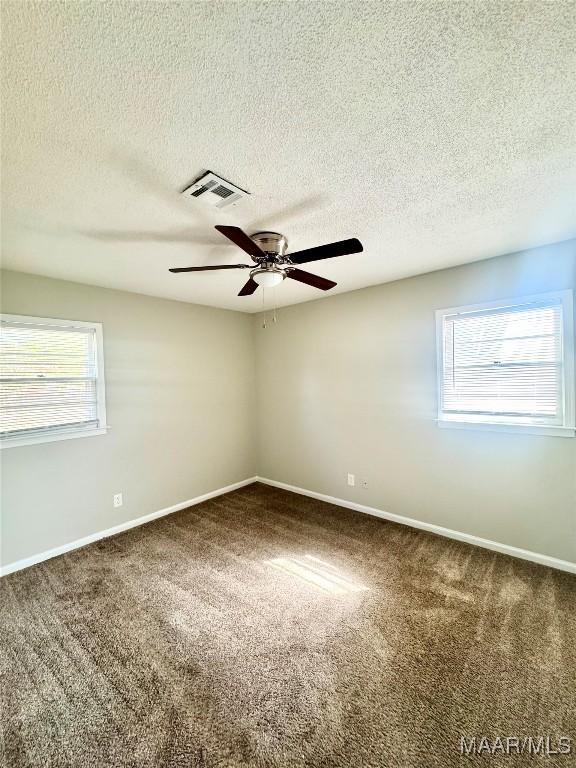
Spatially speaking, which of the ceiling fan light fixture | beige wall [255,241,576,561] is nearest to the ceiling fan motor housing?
the ceiling fan light fixture

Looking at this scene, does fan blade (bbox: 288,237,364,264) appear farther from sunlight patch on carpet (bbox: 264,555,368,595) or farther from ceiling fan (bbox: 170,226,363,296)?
sunlight patch on carpet (bbox: 264,555,368,595)

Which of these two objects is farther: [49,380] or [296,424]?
[296,424]

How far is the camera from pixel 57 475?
2896 millimetres

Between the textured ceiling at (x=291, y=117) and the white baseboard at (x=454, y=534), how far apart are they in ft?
8.26

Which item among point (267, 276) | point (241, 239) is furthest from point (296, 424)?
point (241, 239)

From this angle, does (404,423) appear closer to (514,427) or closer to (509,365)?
(514,427)

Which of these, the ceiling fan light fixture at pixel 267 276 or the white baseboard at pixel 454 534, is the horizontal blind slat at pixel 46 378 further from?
the white baseboard at pixel 454 534

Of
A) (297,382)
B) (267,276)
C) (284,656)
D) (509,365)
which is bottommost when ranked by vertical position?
(284,656)

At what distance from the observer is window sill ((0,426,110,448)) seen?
263cm

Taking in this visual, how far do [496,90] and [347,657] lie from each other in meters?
2.67

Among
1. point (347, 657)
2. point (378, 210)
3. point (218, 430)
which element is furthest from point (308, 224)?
point (218, 430)

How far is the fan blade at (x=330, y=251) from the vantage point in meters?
1.62

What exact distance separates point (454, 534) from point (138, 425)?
11.1ft

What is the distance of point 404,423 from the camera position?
3275 millimetres
